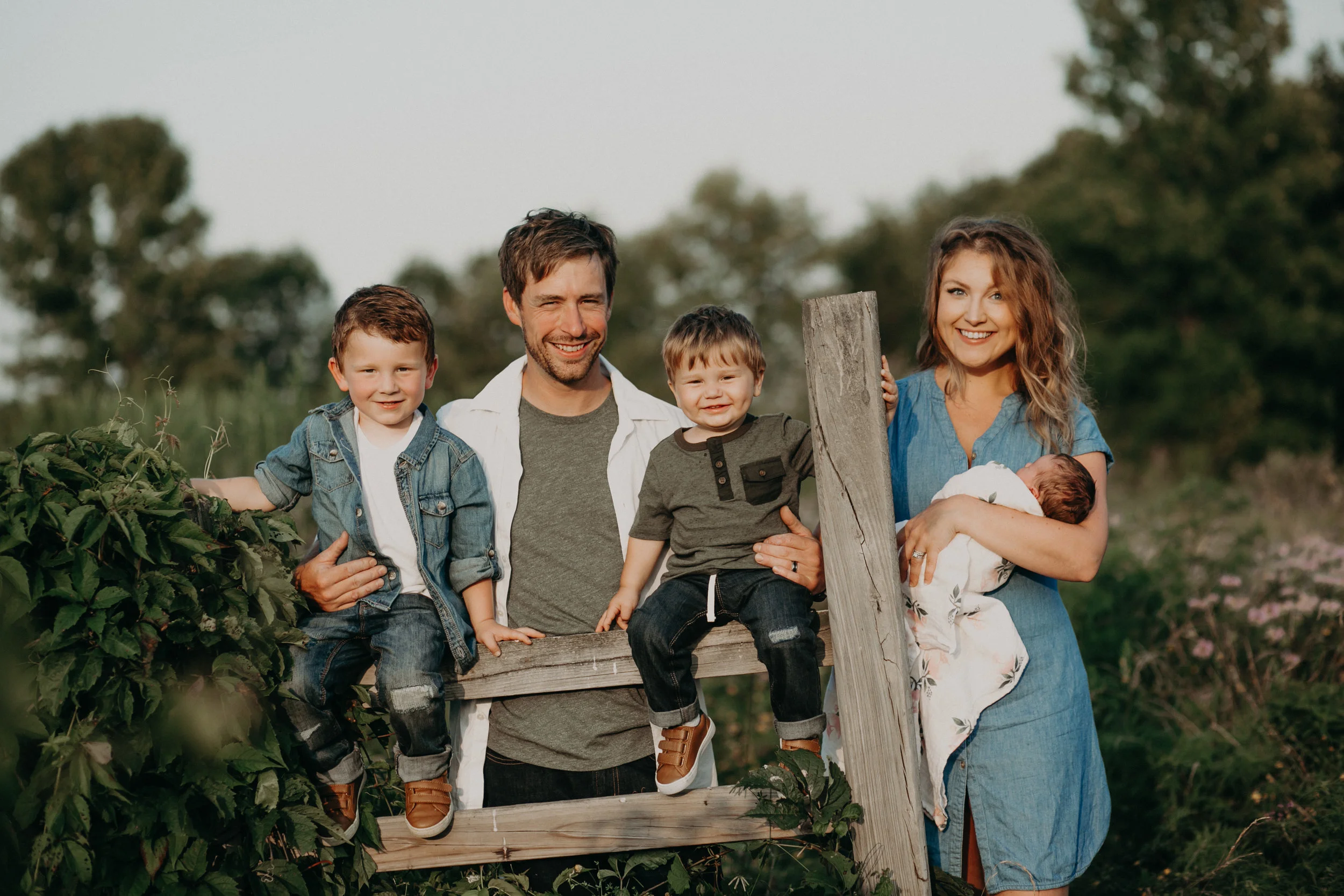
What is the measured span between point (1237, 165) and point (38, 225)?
104 ft

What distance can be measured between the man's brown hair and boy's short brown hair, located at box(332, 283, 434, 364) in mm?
399

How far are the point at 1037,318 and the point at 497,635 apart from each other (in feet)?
6.32

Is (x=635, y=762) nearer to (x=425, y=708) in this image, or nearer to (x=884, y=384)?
(x=425, y=708)

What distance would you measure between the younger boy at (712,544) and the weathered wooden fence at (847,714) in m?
A: 0.14

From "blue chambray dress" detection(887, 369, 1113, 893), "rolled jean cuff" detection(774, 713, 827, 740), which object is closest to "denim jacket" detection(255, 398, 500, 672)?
"rolled jean cuff" detection(774, 713, 827, 740)

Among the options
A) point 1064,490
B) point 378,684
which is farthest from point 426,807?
point 1064,490

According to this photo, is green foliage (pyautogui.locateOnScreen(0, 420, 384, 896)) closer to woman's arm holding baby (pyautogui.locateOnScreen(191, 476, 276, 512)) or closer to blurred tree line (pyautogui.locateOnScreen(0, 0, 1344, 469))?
woman's arm holding baby (pyautogui.locateOnScreen(191, 476, 276, 512))

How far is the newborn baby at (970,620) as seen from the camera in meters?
3.00

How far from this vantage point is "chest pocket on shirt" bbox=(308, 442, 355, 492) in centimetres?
324

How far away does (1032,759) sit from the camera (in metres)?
3.03

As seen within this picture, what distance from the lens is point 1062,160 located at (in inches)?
1226

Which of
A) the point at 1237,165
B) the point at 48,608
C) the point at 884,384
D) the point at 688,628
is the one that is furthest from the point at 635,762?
the point at 1237,165

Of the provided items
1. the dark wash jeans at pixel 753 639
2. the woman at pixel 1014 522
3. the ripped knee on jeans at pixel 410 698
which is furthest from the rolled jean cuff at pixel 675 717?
the ripped knee on jeans at pixel 410 698

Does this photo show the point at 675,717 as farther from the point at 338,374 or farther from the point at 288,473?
the point at 338,374
